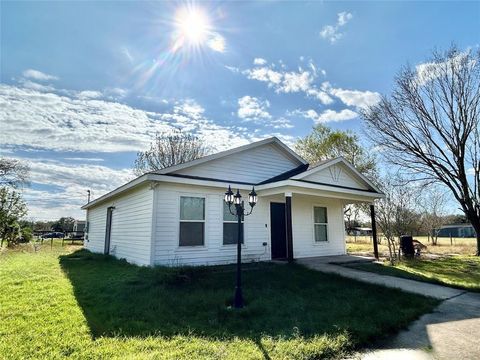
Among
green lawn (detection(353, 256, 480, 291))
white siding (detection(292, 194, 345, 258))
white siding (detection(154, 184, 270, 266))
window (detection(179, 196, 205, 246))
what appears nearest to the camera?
green lawn (detection(353, 256, 480, 291))

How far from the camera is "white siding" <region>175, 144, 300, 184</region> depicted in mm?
10248

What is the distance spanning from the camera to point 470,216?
16766mm

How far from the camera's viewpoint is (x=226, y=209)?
33.4ft

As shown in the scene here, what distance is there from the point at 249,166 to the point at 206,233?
337cm

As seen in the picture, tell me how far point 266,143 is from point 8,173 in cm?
2275

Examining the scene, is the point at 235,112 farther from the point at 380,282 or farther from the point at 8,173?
the point at 8,173

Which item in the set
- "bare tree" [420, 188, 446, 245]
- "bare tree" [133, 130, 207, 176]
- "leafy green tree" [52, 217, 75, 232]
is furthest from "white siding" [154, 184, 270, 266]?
"leafy green tree" [52, 217, 75, 232]

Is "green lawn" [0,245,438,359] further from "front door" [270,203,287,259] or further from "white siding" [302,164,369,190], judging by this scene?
"white siding" [302,164,369,190]

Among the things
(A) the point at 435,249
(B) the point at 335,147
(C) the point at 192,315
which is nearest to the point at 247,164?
(C) the point at 192,315

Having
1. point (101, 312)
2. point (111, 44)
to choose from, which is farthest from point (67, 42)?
point (101, 312)

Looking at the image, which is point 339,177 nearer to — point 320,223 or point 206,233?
point 320,223

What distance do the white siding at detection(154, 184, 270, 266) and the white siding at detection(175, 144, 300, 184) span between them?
69 centimetres

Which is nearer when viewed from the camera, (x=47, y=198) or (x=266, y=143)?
(x=266, y=143)

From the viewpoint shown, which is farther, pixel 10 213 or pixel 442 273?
pixel 10 213
